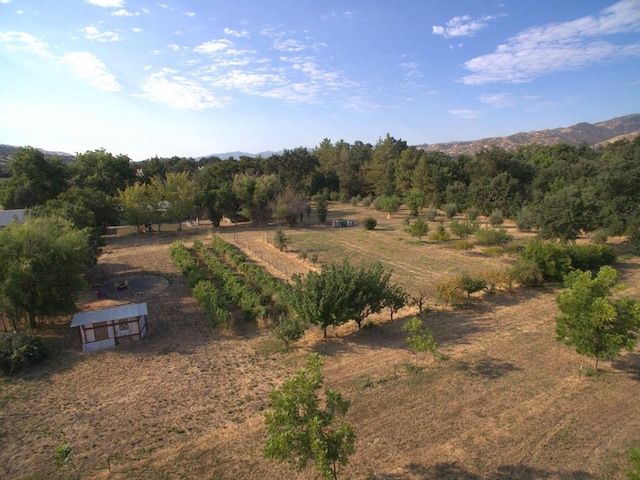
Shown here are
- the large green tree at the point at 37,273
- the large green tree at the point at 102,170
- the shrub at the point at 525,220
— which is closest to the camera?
the large green tree at the point at 37,273

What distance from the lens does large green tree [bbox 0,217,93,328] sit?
1441 cm

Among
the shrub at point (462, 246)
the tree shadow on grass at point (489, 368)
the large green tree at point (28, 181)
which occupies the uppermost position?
the large green tree at point (28, 181)

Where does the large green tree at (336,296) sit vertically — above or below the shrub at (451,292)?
above

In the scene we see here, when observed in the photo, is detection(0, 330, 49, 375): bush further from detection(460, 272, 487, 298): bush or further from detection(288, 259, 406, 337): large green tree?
detection(460, 272, 487, 298): bush

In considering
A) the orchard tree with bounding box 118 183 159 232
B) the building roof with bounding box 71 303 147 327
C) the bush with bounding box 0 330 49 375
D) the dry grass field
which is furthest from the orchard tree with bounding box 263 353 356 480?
the orchard tree with bounding box 118 183 159 232

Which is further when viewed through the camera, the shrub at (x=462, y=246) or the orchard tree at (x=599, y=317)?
the shrub at (x=462, y=246)

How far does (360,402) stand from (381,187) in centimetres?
5140

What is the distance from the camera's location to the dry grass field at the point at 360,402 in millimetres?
8039

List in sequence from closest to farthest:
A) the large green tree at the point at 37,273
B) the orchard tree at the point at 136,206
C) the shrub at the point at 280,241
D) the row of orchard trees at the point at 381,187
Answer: the large green tree at the point at 37,273, the row of orchard trees at the point at 381,187, the shrub at the point at 280,241, the orchard tree at the point at 136,206

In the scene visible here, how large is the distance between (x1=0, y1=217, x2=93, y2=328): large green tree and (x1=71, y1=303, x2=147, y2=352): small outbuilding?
5.86ft

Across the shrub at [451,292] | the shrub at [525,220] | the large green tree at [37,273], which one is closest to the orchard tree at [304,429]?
the shrub at [451,292]

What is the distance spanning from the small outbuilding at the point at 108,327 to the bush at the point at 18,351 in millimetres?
1220

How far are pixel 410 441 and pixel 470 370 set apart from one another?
4.08m

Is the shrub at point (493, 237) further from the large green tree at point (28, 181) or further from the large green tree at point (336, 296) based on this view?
the large green tree at point (28, 181)
